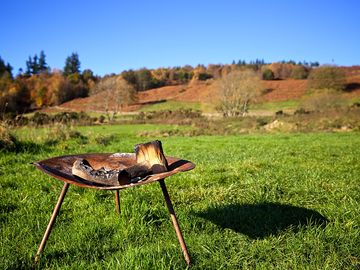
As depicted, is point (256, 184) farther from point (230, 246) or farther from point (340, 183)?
point (230, 246)

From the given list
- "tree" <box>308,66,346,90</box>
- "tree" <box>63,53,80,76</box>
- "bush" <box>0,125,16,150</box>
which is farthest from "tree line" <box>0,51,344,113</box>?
"bush" <box>0,125,16,150</box>

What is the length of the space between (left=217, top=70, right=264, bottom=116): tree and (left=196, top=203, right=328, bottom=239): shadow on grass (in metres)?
52.6

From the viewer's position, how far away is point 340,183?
684 cm

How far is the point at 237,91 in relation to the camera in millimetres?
56938

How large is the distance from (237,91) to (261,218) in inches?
2121

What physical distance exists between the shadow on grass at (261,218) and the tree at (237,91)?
52.6 meters

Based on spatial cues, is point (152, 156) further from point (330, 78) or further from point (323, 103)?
point (330, 78)

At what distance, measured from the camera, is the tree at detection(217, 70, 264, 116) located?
57031mm

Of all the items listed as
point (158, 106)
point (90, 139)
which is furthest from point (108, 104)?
point (90, 139)

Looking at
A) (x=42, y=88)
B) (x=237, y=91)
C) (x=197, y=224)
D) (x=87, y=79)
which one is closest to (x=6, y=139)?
(x=197, y=224)

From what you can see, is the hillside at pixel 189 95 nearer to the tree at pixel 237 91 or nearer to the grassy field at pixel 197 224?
the tree at pixel 237 91

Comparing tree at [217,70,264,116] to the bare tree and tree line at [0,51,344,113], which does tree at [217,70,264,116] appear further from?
the bare tree

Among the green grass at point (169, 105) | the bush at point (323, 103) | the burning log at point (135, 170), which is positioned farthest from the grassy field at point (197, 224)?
the green grass at point (169, 105)

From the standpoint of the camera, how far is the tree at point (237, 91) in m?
57.0
